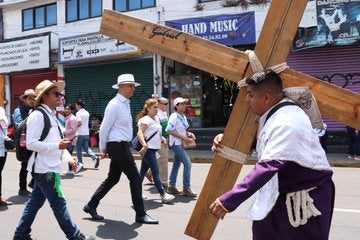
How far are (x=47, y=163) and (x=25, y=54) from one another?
56.7ft

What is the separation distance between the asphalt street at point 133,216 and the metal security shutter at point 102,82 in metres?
9.08

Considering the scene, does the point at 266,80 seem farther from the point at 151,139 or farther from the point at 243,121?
the point at 151,139

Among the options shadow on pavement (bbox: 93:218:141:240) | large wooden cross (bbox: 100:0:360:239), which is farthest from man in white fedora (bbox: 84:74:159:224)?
large wooden cross (bbox: 100:0:360:239)

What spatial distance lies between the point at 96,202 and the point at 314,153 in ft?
14.0

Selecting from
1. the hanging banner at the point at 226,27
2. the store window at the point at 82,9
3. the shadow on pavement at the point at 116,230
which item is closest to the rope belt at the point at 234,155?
the shadow on pavement at the point at 116,230

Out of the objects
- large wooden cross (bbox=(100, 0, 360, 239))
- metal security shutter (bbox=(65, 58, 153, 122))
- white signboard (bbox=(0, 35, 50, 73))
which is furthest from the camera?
white signboard (bbox=(0, 35, 50, 73))

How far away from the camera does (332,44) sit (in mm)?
13953

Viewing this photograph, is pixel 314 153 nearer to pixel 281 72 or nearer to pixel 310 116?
pixel 310 116

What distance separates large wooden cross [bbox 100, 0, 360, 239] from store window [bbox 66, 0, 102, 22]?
56.1 feet

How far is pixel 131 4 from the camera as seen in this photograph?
18.5 metres

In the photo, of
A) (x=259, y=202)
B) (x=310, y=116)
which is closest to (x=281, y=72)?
(x=310, y=116)

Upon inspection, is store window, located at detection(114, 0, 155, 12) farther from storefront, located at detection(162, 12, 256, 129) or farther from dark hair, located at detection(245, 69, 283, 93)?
dark hair, located at detection(245, 69, 283, 93)

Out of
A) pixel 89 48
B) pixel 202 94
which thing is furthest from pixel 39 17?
pixel 202 94

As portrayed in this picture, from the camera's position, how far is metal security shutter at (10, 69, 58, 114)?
21.0 meters
